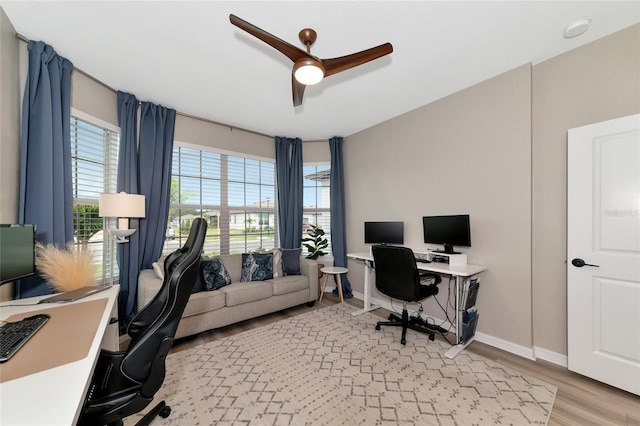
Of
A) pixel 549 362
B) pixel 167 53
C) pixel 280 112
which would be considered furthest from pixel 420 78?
pixel 549 362

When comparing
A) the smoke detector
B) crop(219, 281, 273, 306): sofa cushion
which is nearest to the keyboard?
crop(219, 281, 273, 306): sofa cushion

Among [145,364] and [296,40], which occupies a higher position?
[296,40]

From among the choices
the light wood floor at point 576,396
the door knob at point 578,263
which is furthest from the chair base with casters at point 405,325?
the door knob at point 578,263

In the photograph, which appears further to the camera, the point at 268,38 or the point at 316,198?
the point at 316,198

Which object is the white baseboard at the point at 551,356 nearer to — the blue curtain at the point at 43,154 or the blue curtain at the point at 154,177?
the blue curtain at the point at 154,177

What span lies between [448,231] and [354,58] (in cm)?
205

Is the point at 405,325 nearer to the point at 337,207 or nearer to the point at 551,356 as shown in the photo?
the point at 551,356

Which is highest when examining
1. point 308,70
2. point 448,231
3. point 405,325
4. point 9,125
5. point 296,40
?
point 296,40

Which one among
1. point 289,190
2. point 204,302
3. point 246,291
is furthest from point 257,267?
point 289,190

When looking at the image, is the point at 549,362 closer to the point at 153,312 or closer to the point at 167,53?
the point at 153,312

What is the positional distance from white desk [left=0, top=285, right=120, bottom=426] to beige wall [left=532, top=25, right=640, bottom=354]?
10.5 feet

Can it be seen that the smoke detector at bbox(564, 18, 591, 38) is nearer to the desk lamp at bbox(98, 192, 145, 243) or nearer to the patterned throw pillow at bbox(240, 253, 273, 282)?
the patterned throw pillow at bbox(240, 253, 273, 282)

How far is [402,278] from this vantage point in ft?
8.41

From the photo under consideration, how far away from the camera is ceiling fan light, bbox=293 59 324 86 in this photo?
1.66m
